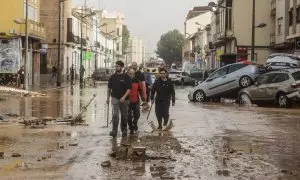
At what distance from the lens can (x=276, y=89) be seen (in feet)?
90.0

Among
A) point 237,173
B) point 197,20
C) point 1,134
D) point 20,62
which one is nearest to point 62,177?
point 237,173

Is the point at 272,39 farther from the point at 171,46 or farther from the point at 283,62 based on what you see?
the point at 171,46

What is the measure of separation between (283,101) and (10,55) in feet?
92.2

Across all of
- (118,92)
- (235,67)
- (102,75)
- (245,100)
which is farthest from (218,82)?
(102,75)

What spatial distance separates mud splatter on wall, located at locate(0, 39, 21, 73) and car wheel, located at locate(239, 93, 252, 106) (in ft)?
81.0

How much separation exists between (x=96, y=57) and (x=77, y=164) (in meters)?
96.8

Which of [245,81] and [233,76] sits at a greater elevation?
[233,76]

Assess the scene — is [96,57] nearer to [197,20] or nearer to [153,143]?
[197,20]

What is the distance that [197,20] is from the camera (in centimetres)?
13862

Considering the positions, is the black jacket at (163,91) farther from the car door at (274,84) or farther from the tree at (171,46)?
the tree at (171,46)

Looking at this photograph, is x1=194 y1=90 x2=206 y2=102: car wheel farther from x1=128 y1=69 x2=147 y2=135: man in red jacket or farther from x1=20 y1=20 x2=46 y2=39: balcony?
x1=20 y1=20 x2=46 y2=39: balcony

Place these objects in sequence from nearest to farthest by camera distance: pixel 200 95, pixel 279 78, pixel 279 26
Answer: pixel 279 78 < pixel 200 95 < pixel 279 26

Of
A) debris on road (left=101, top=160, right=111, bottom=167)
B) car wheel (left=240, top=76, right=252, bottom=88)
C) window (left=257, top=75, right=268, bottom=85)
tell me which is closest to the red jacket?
debris on road (left=101, top=160, right=111, bottom=167)

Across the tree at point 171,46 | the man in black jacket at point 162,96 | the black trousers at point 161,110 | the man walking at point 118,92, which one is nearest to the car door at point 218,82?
the man in black jacket at point 162,96
